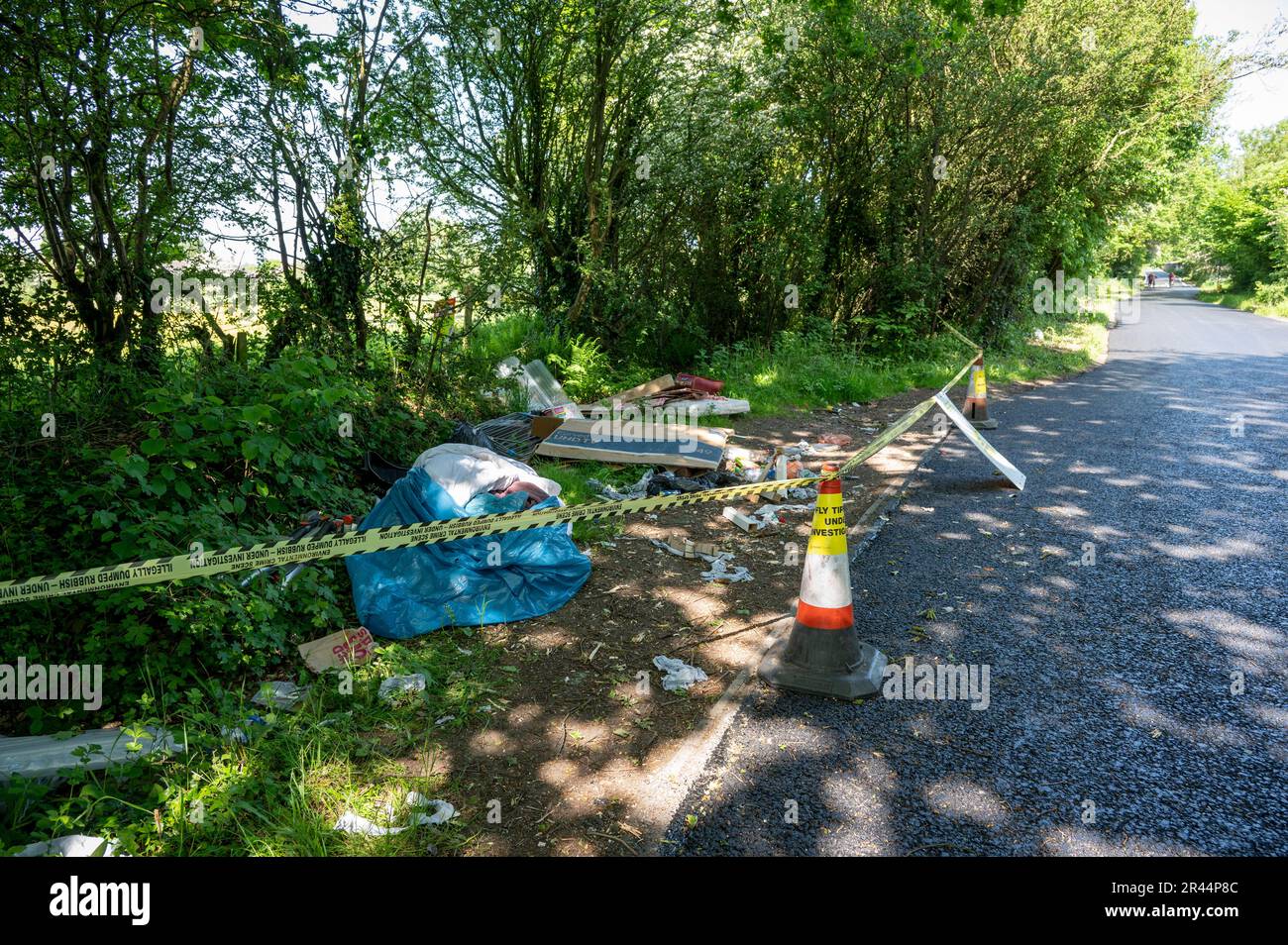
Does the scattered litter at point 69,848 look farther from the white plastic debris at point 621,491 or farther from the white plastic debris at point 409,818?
the white plastic debris at point 621,491

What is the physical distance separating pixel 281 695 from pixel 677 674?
1.92 m

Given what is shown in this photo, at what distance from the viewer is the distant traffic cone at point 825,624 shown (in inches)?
144

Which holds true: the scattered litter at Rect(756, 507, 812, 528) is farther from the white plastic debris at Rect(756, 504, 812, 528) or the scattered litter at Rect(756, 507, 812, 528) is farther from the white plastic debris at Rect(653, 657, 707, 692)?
the white plastic debris at Rect(653, 657, 707, 692)

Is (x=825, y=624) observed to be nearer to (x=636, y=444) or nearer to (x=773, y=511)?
(x=773, y=511)

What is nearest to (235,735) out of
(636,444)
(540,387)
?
(636,444)

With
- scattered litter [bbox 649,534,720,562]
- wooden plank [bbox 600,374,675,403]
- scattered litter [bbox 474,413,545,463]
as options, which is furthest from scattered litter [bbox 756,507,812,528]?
wooden plank [bbox 600,374,675,403]

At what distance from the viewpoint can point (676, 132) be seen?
11055 mm

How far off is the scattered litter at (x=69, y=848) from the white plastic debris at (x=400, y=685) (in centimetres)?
121

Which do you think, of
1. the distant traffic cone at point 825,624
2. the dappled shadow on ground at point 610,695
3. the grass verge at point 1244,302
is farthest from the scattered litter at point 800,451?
the grass verge at point 1244,302

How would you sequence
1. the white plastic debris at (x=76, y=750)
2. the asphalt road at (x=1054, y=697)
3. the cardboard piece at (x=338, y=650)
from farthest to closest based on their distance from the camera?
the cardboard piece at (x=338, y=650)
the white plastic debris at (x=76, y=750)
the asphalt road at (x=1054, y=697)

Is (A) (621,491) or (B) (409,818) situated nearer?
(B) (409,818)

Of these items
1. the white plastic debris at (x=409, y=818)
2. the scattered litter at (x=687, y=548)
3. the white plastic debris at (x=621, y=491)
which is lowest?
the white plastic debris at (x=409, y=818)

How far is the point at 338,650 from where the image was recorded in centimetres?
384

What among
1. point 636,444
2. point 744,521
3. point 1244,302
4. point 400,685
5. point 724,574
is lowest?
point 400,685
